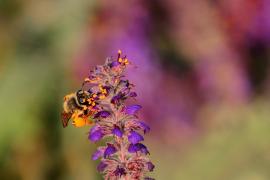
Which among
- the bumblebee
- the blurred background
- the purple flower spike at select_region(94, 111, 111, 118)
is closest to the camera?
the purple flower spike at select_region(94, 111, 111, 118)

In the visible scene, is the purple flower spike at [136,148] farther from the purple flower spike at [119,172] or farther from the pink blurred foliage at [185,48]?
the pink blurred foliage at [185,48]

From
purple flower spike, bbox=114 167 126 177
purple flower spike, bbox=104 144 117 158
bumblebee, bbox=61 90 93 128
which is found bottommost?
purple flower spike, bbox=114 167 126 177

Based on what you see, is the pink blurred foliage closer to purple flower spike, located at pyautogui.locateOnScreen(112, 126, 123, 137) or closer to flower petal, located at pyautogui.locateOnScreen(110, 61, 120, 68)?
flower petal, located at pyautogui.locateOnScreen(110, 61, 120, 68)

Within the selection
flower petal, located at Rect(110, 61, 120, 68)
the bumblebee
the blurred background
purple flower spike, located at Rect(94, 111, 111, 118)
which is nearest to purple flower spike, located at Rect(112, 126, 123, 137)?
purple flower spike, located at Rect(94, 111, 111, 118)

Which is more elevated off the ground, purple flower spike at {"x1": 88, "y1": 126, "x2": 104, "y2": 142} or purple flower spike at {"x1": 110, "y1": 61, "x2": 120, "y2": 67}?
purple flower spike at {"x1": 110, "y1": 61, "x2": 120, "y2": 67}

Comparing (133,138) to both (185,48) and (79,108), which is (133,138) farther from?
(185,48)

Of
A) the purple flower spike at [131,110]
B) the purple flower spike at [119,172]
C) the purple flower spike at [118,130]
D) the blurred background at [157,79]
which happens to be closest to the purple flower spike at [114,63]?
the purple flower spike at [118,130]

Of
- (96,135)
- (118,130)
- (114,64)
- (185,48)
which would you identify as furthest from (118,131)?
(185,48)

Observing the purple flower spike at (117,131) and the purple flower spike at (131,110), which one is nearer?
the purple flower spike at (117,131)
